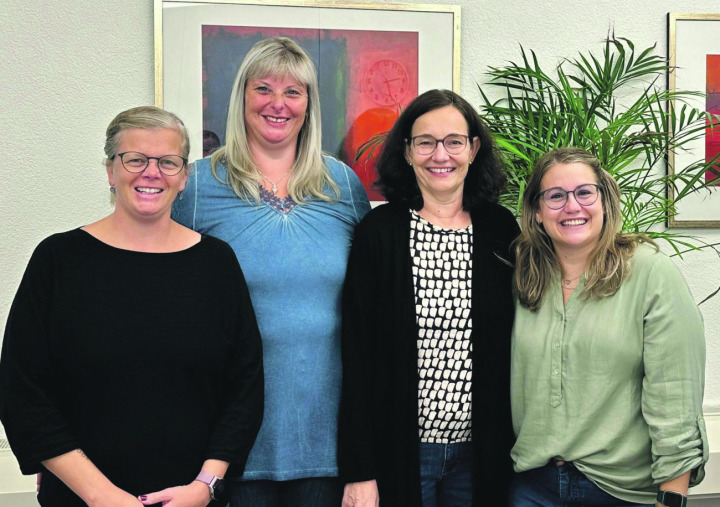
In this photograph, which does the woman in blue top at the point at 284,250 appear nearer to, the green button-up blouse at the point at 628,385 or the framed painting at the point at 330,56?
the green button-up blouse at the point at 628,385

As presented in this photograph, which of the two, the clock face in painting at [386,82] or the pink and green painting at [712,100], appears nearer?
the clock face in painting at [386,82]

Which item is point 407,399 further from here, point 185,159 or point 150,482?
point 185,159

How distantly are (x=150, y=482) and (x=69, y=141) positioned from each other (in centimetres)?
177

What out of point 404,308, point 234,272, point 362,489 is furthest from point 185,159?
point 362,489

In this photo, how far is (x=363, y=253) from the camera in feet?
5.47

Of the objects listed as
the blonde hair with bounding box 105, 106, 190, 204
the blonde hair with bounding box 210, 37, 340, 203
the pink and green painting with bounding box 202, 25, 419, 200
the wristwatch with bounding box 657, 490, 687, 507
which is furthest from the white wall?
the wristwatch with bounding box 657, 490, 687, 507

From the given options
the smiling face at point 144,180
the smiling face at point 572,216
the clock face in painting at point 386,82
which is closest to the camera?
the smiling face at point 144,180

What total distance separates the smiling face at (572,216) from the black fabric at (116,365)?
793 mm

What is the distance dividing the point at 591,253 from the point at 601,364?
0.26 m

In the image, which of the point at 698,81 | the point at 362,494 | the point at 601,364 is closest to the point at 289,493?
the point at 362,494

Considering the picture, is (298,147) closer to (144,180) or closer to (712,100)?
(144,180)

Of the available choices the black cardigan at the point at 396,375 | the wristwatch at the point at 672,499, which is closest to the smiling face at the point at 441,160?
the black cardigan at the point at 396,375

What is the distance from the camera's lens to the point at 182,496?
1389mm

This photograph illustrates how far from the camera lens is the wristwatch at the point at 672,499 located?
1.45 m
